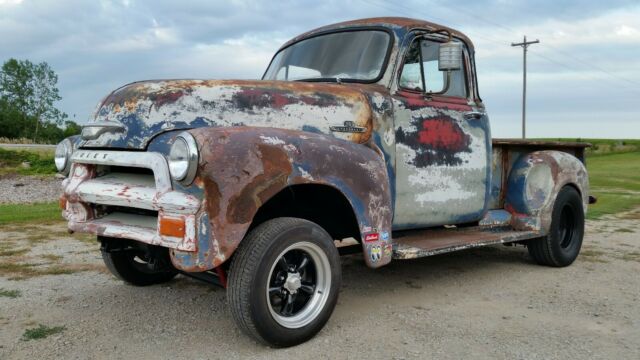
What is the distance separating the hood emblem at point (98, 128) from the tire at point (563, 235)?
4.20 m

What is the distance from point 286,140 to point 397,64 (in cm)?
153

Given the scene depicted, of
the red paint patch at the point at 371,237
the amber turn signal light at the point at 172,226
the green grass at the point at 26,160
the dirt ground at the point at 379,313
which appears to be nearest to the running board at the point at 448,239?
the red paint patch at the point at 371,237

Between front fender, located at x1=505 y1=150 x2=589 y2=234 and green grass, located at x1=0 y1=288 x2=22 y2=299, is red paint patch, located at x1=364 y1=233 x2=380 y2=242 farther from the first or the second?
green grass, located at x1=0 y1=288 x2=22 y2=299

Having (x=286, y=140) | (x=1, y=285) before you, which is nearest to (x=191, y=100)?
(x=286, y=140)

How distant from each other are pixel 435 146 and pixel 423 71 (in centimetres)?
63

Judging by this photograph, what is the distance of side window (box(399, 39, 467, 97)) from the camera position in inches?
191

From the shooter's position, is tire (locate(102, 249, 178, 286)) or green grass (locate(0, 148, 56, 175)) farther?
green grass (locate(0, 148, 56, 175))

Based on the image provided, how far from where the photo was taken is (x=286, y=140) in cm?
363

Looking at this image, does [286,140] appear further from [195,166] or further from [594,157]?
[594,157]

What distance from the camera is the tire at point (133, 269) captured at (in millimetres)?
4867

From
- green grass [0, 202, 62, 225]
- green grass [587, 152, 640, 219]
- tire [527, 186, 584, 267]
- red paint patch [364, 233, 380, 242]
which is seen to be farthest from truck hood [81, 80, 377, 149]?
green grass [587, 152, 640, 219]

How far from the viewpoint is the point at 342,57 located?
488 cm

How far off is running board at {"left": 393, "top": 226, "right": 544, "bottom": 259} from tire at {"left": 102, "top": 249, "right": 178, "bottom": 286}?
72.2 inches

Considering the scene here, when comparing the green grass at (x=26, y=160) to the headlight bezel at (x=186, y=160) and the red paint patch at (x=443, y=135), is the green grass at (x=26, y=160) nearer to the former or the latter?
the red paint patch at (x=443, y=135)
